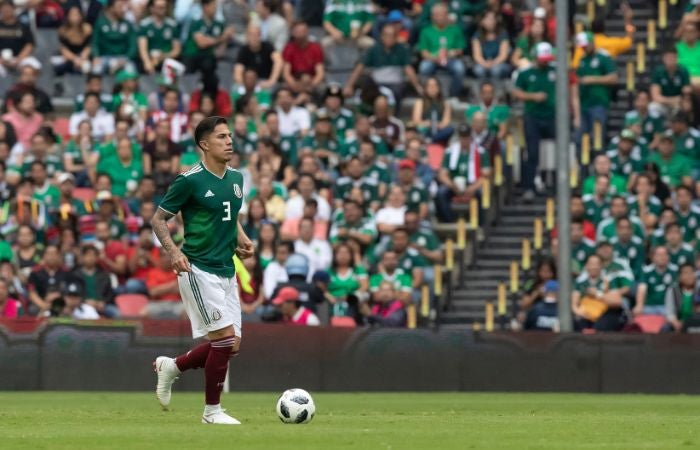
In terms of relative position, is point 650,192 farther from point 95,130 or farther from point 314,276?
point 95,130

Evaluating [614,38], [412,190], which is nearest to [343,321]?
[412,190]

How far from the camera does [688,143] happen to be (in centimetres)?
2544

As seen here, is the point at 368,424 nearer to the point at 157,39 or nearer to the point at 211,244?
the point at 211,244

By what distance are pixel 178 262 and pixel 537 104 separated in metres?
13.5

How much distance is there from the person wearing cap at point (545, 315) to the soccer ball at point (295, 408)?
9.56 m

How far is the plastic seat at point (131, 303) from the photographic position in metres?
23.7

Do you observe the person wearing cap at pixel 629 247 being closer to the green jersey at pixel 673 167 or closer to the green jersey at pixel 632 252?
the green jersey at pixel 632 252

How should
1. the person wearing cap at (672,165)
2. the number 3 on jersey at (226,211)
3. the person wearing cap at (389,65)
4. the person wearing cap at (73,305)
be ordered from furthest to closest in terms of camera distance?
the person wearing cap at (389,65) → the person wearing cap at (672,165) → the person wearing cap at (73,305) → the number 3 on jersey at (226,211)

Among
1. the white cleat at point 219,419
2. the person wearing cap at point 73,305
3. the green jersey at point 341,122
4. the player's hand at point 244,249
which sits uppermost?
the green jersey at point 341,122

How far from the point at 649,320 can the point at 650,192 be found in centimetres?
243

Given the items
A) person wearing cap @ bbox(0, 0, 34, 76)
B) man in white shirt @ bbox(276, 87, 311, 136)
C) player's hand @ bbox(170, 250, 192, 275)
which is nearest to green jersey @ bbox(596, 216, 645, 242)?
man in white shirt @ bbox(276, 87, 311, 136)

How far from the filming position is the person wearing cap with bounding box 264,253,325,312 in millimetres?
23156

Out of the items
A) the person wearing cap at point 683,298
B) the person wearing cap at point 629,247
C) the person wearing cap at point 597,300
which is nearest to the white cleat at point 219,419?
the person wearing cap at point 597,300

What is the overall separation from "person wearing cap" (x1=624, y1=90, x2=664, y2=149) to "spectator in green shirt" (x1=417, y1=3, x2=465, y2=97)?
117 inches
